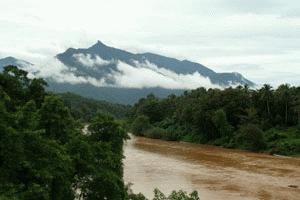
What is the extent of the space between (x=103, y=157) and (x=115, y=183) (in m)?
1.15

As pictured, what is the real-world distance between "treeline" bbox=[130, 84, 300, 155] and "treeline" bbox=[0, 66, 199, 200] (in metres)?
50.0

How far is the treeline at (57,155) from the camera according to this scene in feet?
48.9

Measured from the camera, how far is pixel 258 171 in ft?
160

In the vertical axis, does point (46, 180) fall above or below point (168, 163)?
above

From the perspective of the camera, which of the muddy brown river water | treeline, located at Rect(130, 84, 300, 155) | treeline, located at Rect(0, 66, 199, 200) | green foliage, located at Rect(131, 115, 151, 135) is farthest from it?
green foliage, located at Rect(131, 115, 151, 135)

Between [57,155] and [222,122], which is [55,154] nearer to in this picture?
[57,155]

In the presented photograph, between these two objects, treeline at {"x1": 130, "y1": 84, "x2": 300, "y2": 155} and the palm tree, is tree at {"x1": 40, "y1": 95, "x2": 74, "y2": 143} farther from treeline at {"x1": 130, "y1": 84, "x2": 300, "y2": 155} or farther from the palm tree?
the palm tree

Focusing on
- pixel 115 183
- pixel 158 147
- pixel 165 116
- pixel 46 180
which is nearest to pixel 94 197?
pixel 115 183

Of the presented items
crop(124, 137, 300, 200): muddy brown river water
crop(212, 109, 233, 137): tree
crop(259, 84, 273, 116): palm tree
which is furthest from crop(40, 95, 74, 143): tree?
crop(259, 84, 273, 116): palm tree

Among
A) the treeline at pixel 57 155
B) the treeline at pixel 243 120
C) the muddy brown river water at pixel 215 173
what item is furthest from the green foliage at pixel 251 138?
the treeline at pixel 57 155

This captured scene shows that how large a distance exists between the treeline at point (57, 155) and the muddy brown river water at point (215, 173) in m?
16.9

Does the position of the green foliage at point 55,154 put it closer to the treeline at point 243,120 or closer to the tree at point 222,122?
the treeline at point 243,120

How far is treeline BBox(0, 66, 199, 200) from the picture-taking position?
14.9 meters

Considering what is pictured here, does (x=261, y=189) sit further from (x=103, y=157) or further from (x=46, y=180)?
(x=46, y=180)
